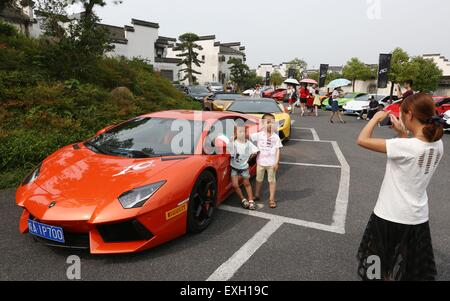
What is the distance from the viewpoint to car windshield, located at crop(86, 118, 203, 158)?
11.3ft

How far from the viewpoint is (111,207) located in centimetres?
250

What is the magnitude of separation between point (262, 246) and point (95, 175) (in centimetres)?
179

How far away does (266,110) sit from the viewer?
8.27 meters

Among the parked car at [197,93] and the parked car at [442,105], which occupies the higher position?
the parked car at [197,93]

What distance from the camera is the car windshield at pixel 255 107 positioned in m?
8.17

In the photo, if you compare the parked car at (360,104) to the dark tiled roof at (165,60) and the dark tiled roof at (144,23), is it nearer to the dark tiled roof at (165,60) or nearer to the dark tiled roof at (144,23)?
the dark tiled roof at (144,23)

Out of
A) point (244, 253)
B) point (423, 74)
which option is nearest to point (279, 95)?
point (423, 74)

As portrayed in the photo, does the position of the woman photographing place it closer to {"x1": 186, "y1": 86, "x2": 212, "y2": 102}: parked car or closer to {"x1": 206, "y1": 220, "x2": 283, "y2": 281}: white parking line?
{"x1": 206, "y1": 220, "x2": 283, "y2": 281}: white parking line

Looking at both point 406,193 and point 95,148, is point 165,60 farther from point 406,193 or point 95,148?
point 406,193

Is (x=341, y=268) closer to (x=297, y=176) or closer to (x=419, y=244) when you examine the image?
(x=419, y=244)

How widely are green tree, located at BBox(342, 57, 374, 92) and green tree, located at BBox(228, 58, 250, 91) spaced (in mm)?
14795

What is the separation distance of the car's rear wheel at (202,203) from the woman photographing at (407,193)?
1622 mm

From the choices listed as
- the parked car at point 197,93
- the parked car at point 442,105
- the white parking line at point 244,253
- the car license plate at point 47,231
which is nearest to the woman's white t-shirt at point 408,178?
the white parking line at point 244,253

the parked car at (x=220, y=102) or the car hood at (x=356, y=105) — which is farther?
the car hood at (x=356, y=105)
